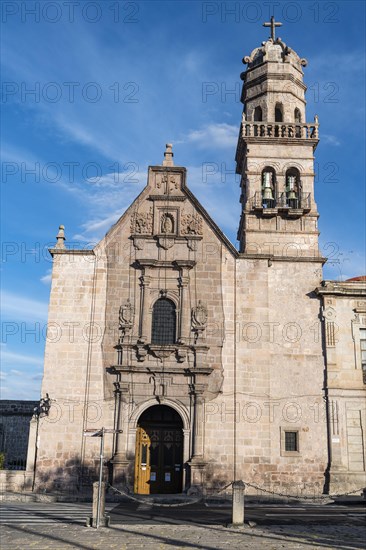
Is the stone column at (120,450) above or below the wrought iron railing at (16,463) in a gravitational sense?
above

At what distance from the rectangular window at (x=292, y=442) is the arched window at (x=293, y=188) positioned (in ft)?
36.1

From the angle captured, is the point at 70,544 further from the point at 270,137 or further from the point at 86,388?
the point at 270,137

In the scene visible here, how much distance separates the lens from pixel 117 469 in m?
22.5

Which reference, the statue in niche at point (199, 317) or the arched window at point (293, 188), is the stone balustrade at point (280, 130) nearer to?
the arched window at point (293, 188)

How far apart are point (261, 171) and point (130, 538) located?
19608 millimetres

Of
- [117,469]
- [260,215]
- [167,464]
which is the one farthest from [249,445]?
[260,215]

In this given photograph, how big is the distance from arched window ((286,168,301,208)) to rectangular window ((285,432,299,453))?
11017 millimetres

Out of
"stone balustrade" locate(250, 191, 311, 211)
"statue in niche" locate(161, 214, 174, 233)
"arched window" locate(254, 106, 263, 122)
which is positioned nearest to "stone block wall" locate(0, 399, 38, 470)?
"statue in niche" locate(161, 214, 174, 233)

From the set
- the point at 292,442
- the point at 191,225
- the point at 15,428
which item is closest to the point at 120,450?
the point at 292,442

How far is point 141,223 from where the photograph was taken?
26125mm

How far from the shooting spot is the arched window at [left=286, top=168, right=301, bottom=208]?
27.7m

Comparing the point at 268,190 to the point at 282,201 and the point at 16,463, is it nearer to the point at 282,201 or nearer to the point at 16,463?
the point at 282,201

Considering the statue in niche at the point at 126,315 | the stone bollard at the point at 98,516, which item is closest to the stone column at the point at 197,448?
the statue in niche at the point at 126,315

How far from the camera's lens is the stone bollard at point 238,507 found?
15203 mm
